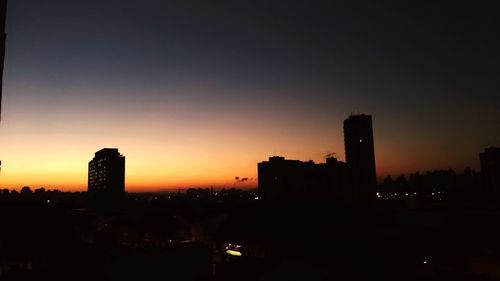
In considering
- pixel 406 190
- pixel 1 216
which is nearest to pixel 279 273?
pixel 1 216

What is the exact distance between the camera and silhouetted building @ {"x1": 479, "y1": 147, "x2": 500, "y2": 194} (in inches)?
2054

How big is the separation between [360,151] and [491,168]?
18.8 m

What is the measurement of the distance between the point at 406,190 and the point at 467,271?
95178 mm

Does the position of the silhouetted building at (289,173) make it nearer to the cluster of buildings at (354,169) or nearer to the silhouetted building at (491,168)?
the cluster of buildings at (354,169)

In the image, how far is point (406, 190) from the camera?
9894 centimetres

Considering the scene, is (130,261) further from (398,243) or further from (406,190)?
(406,190)

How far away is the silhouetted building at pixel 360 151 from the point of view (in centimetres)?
5016

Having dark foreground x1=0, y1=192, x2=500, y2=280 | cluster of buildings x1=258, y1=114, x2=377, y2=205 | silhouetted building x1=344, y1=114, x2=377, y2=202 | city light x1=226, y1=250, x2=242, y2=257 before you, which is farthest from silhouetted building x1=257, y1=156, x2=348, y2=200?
city light x1=226, y1=250, x2=242, y2=257

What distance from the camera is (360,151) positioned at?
5378 centimetres

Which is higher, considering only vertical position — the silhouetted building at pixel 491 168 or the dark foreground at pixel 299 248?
the silhouetted building at pixel 491 168

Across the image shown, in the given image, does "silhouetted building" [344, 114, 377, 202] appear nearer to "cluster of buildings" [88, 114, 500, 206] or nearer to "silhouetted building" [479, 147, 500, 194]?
"cluster of buildings" [88, 114, 500, 206]

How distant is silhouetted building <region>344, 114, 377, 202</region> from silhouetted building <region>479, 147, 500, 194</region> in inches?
639

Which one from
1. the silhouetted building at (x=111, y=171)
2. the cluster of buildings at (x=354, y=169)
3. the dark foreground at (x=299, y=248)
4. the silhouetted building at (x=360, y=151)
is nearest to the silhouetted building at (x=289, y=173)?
the cluster of buildings at (x=354, y=169)

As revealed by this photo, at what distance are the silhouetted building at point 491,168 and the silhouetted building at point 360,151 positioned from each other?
1623 cm
